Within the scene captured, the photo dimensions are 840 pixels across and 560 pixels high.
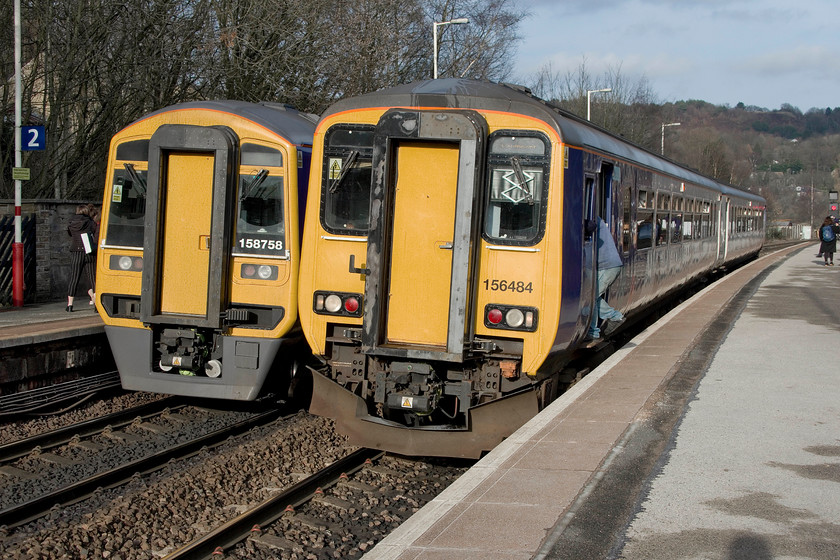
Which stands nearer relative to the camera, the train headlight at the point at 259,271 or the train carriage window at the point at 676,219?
the train headlight at the point at 259,271

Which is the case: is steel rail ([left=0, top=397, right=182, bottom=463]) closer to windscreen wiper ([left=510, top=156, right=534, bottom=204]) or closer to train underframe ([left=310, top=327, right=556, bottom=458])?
train underframe ([left=310, top=327, right=556, bottom=458])

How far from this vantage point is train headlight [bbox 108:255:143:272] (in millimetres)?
8953

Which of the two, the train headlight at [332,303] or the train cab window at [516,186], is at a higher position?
the train cab window at [516,186]

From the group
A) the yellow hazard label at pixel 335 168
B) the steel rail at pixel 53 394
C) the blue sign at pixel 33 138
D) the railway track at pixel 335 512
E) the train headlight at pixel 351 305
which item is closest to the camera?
the railway track at pixel 335 512

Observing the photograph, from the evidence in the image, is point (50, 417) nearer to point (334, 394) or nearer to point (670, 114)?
point (334, 394)

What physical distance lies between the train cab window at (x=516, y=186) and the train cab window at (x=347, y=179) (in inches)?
40.8

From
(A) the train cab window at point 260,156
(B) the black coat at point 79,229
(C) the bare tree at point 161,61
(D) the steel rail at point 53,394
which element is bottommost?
(D) the steel rail at point 53,394

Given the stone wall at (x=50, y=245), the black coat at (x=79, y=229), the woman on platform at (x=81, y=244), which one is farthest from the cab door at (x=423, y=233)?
the stone wall at (x=50, y=245)

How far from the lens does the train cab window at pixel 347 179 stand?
7.35 m

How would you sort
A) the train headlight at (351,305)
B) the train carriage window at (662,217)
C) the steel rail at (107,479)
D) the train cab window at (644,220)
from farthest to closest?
the train carriage window at (662,217)
the train cab window at (644,220)
the train headlight at (351,305)
the steel rail at (107,479)

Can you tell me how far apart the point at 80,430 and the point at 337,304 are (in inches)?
123

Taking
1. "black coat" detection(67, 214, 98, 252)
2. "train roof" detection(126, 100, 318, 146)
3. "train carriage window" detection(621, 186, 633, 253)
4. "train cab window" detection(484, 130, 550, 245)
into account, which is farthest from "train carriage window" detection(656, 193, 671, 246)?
"black coat" detection(67, 214, 98, 252)

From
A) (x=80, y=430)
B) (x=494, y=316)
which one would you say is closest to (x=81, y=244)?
(x=80, y=430)

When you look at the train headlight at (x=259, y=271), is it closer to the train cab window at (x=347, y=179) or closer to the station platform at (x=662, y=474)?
the train cab window at (x=347, y=179)
